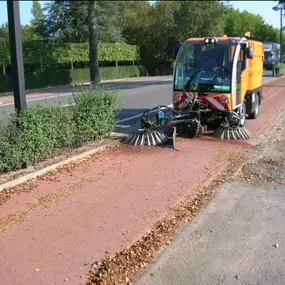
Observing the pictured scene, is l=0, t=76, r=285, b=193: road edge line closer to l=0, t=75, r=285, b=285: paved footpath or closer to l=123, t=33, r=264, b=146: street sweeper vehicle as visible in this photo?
l=0, t=75, r=285, b=285: paved footpath

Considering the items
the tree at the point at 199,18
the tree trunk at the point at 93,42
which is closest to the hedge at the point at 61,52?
the tree trunk at the point at 93,42

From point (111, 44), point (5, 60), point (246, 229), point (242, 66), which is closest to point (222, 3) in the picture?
point (111, 44)

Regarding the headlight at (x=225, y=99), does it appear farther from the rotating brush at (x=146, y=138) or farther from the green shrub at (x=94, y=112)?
the green shrub at (x=94, y=112)

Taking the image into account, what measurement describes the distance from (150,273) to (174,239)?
2.82ft

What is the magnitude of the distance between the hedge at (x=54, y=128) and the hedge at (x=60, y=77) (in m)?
19.9

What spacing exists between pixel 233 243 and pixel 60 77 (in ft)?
103

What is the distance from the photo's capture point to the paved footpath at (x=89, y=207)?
4.40 metres

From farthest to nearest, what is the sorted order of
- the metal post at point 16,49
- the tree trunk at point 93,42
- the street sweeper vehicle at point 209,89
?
the tree trunk at point 93,42, the street sweeper vehicle at point 209,89, the metal post at point 16,49

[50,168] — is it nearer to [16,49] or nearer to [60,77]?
[16,49]

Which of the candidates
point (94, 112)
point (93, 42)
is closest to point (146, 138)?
point (94, 112)

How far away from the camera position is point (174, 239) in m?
5.05

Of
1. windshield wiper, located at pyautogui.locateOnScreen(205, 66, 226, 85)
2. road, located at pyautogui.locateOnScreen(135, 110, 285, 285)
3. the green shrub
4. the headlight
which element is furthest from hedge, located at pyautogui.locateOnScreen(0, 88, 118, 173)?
road, located at pyautogui.locateOnScreen(135, 110, 285, 285)

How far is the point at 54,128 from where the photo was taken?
25.7 ft

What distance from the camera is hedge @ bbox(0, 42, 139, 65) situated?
104 ft
